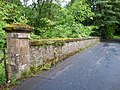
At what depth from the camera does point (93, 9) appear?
33656 millimetres

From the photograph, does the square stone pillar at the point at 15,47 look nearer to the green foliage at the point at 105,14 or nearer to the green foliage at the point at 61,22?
the green foliage at the point at 61,22

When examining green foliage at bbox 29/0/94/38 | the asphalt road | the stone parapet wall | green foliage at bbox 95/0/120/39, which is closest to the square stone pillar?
the asphalt road

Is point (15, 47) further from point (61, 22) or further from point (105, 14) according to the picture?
point (105, 14)

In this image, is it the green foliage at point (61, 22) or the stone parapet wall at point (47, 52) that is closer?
the stone parapet wall at point (47, 52)

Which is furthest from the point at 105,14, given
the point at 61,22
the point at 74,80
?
the point at 74,80

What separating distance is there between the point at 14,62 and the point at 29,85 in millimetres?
774

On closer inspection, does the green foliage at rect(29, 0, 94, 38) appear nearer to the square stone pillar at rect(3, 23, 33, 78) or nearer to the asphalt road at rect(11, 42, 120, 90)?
the asphalt road at rect(11, 42, 120, 90)

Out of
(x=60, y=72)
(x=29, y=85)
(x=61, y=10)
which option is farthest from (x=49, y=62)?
(x=61, y=10)

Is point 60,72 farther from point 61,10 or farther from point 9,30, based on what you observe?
point 61,10

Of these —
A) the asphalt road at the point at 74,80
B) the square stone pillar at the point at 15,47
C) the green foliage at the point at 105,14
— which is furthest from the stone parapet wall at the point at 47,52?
the green foliage at the point at 105,14

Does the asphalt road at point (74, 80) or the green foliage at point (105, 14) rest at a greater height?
the green foliage at point (105, 14)

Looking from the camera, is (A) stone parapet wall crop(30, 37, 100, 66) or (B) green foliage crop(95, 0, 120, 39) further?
(B) green foliage crop(95, 0, 120, 39)

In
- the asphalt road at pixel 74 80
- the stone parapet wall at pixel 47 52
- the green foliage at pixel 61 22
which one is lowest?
the asphalt road at pixel 74 80

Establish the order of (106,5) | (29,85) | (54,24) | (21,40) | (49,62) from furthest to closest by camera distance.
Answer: (106,5)
(54,24)
(49,62)
(21,40)
(29,85)
